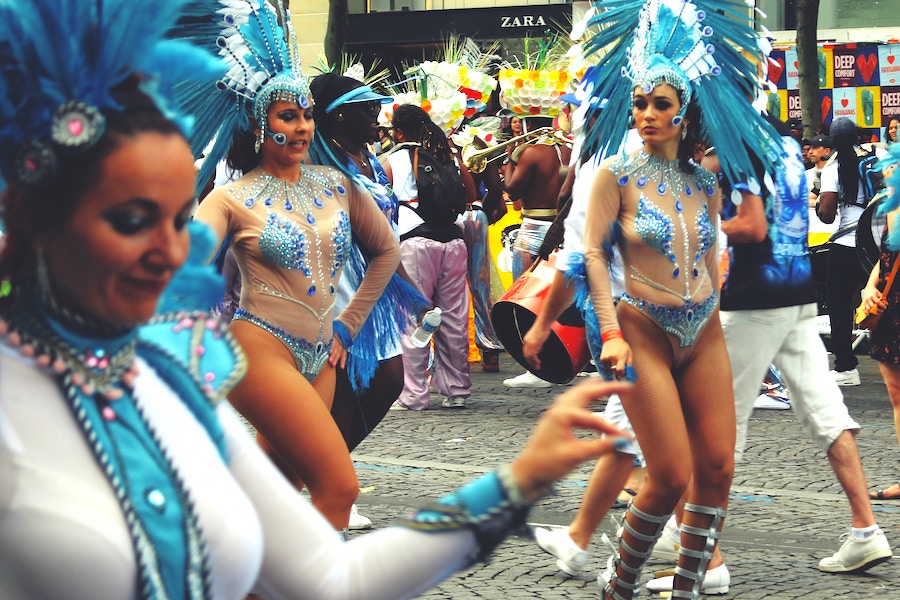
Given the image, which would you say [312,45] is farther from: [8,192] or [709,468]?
[8,192]

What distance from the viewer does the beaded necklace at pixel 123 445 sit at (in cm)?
162

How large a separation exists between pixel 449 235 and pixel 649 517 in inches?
214

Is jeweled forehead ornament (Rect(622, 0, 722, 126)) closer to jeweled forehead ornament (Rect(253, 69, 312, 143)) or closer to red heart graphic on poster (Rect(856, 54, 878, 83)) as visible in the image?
jeweled forehead ornament (Rect(253, 69, 312, 143))

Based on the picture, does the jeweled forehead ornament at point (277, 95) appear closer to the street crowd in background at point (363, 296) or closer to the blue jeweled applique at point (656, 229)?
the street crowd in background at point (363, 296)

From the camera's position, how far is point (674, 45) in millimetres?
4750

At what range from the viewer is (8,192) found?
167 cm

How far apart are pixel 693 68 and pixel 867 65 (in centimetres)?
1704

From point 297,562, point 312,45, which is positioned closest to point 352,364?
point 297,562

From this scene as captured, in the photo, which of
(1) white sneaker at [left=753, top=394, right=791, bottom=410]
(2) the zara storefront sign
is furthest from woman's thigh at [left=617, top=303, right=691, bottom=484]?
(2) the zara storefront sign

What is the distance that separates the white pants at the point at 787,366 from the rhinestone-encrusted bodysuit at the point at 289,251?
67.4 inches

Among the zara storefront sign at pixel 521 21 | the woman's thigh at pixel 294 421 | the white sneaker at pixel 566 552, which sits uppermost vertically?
the zara storefront sign at pixel 521 21

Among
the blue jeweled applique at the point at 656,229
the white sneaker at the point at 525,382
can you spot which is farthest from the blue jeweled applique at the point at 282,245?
the white sneaker at the point at 525,382

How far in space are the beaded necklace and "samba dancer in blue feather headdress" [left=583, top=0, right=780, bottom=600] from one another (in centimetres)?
271

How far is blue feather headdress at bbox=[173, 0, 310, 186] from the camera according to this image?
462cm
